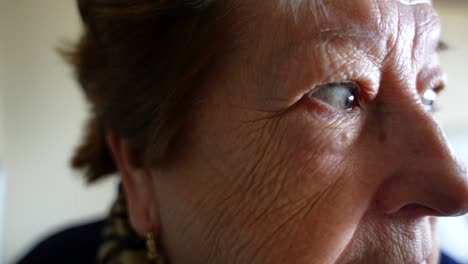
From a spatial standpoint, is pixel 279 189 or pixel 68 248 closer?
pixel 279 189

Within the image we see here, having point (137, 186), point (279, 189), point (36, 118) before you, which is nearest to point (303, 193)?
point (279, 189)

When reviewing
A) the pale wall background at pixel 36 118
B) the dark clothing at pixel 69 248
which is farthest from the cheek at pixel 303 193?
the pale wall background at pixel 36 118

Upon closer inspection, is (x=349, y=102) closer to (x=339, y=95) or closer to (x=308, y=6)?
(x=339, y=95)

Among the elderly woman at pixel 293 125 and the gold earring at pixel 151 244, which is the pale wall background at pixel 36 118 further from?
the elderly woman at pixel 293 125

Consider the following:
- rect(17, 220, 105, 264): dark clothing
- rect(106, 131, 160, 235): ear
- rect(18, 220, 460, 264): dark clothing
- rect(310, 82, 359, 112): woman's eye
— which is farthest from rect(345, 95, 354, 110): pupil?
rect(17, 220, 105, 264): dark clothing

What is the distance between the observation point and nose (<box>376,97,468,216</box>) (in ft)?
1.94

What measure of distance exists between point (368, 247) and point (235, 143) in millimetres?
244

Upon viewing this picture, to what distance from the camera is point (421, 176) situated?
59 centimetres

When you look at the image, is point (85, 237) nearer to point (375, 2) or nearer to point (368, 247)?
point (368, 247)

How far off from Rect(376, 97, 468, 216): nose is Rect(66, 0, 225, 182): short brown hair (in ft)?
1.06

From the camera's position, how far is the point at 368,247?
60 centimetres

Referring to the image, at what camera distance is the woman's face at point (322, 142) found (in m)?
0.60

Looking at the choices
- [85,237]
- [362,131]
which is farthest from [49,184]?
[362,131]

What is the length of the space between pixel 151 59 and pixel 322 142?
0.32m
